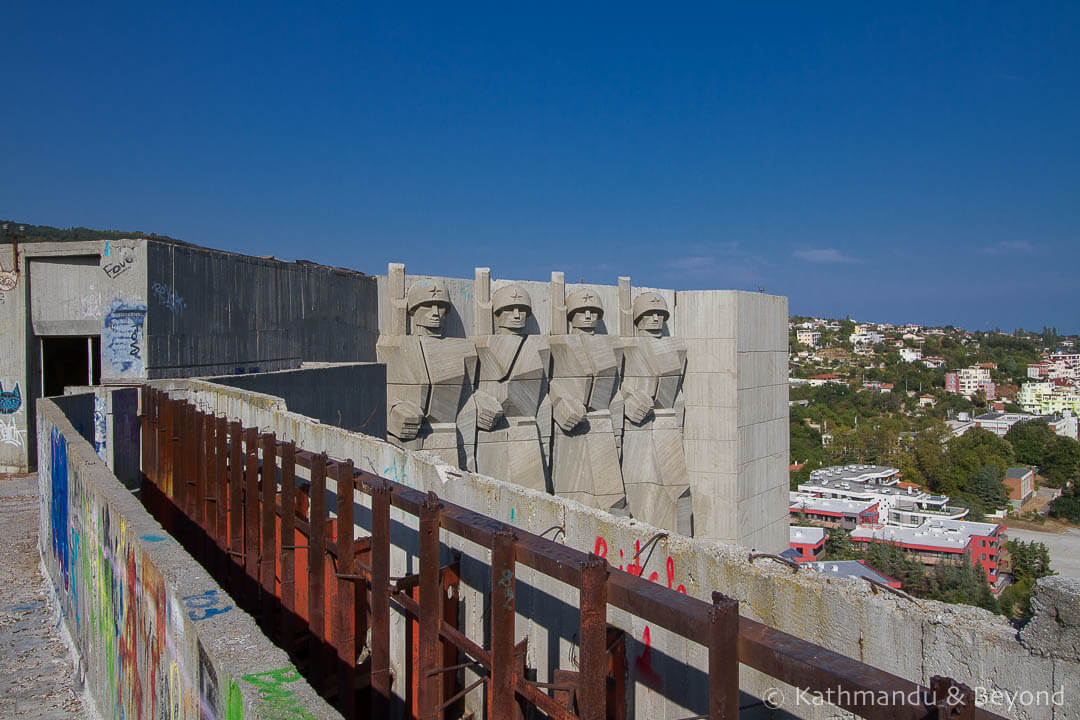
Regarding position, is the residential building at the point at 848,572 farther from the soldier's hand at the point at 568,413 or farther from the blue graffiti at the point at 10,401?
the blue graffiti at the point at 10,401

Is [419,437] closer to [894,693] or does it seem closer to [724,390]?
[724,390]

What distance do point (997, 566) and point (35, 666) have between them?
5462cm

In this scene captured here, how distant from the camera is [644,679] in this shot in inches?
128

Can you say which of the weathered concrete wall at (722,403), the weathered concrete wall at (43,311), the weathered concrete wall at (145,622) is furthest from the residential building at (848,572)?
the weathered concrete wall at (43,311)

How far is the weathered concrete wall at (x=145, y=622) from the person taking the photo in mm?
1992

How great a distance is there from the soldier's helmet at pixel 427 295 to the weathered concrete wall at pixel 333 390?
3.80 ft

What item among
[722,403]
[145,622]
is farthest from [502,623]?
[722,403]

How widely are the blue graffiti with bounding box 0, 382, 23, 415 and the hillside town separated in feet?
29.9

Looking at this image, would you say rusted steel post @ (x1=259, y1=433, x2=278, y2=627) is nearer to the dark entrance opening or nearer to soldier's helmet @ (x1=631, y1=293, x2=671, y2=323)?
the dark entrance opening

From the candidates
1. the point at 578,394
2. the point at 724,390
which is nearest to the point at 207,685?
the point at 578,394

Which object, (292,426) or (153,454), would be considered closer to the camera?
(292,426)

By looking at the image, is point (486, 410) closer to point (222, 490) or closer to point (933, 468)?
point (222, 490)

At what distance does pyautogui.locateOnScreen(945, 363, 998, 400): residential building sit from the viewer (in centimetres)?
11788

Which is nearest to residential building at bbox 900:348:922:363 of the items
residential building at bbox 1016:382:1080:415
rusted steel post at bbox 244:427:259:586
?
residential building at bbox 1016:382:1080:415
